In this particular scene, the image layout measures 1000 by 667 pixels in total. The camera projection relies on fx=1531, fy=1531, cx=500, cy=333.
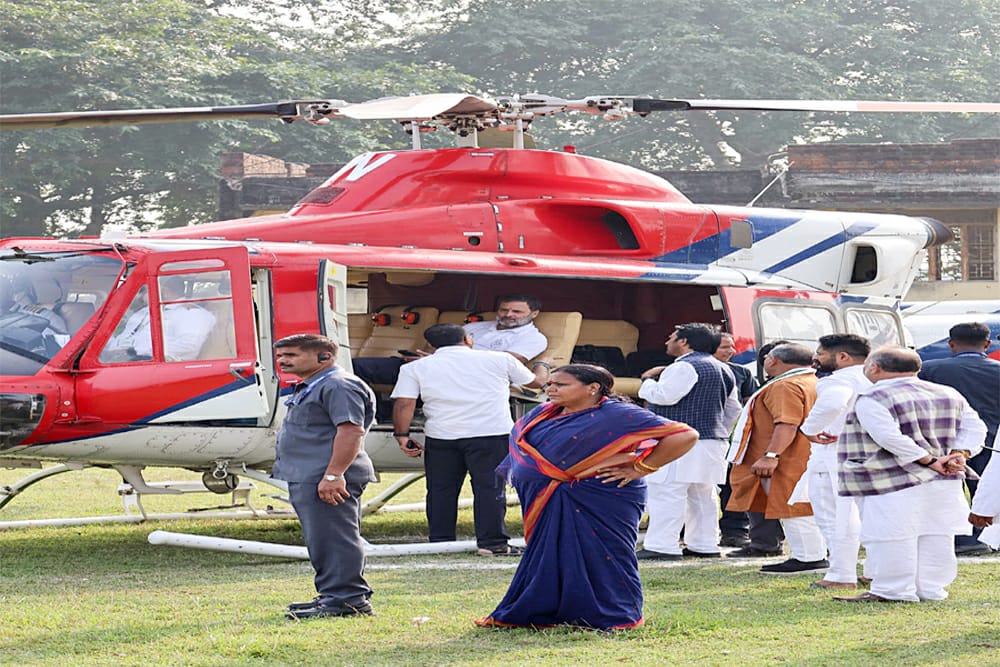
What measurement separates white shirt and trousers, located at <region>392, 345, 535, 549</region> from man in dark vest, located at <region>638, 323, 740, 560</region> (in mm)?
982

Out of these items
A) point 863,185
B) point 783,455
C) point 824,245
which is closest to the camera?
point 783,455

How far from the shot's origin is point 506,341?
36.8 ft

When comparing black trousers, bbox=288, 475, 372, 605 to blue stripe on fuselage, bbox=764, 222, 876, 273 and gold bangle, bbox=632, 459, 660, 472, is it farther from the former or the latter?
blue stripe on fuselage, bbox=764, 222, 876, 273

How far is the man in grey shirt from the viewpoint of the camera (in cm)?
723

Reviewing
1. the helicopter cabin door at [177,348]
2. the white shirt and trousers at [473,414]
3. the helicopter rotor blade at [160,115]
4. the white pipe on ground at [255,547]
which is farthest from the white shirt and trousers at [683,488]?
the helicopter rotor blade at [160,115]

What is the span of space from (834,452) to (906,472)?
1048 mm

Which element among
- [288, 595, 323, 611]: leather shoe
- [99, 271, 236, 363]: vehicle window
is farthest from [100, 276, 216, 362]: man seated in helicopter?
[288, 595, 323, 611]: leather shoe

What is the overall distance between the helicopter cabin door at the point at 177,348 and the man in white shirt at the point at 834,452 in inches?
138

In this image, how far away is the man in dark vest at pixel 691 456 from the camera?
10055mm

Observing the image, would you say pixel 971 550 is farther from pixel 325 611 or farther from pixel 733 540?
pixel 325 611

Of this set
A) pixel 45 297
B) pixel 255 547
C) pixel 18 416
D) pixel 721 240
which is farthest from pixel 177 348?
pixel 721 240

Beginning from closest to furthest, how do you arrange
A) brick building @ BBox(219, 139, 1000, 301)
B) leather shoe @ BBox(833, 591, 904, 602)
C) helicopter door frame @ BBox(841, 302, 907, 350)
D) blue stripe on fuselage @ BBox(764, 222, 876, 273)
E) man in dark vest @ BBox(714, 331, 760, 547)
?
leather shoe @ BBox(833, 591, 904, 602) < man in dark vest @ BBox(714, 331, 760, 547) < blue stripe on fuselage @ BBox(764, 222, 876, 273) < helicopter door frame @ BBox(841, 302, 907, 350) < brick building @ BBox(219, 139, 1000, 301)

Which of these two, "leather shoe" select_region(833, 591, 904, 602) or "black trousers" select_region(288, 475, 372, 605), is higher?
"black trousers" select_region(288, 475, 372, 605)

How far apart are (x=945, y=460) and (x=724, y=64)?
31796mm
